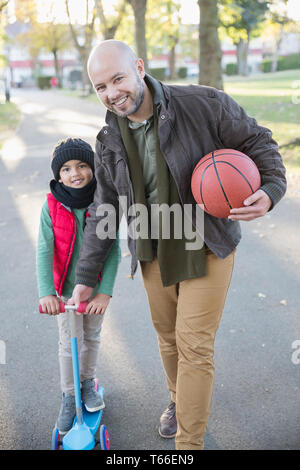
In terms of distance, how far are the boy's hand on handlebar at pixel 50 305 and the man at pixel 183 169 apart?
55 centimetres

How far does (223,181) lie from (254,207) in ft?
0.78

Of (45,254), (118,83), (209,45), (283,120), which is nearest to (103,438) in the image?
(45,254)

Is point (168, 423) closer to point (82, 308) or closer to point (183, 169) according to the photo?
point (82, 308)

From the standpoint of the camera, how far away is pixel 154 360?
3.99 m

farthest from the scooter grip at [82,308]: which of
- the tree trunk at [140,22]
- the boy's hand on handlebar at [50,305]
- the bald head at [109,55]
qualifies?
the tree trunk at [140,22]

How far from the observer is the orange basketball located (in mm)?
2555

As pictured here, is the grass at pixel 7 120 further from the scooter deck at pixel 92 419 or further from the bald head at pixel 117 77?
the bald head at pixel 117 77

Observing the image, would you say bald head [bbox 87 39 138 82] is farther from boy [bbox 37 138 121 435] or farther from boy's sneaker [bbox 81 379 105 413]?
boy's sneaker [bbox 81 379 105 413]

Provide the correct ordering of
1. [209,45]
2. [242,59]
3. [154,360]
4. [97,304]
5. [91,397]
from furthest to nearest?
1. [242,59]
2. [209,45]
3. [154,360]
4. [91,397]
5. [97,304]

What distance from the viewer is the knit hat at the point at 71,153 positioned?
9.74ft
